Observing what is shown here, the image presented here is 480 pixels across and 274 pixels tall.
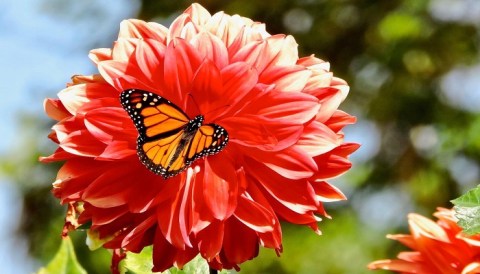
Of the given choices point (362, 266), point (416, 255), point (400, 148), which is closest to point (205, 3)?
point (400, 148)

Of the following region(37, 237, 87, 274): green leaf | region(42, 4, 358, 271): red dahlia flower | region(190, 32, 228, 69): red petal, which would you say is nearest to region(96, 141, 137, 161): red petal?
region(42, 4, 358, 271): red dahlia flower

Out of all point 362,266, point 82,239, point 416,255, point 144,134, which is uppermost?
point 144,134

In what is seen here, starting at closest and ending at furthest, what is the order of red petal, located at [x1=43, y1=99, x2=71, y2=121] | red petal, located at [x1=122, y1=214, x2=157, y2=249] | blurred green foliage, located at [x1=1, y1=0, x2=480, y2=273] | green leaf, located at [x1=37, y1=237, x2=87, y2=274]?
red petal, located at [x1=122, y1=214, x2=157, y2=249] < red petal, located at [x1=43, y1=99, x2=71, y2=121] < green leaf, located at [x1=37, y1=237, x2=87, y2=274] < blurred green foliage, located at [x1=1, y1=0, x2=480, y2=273]

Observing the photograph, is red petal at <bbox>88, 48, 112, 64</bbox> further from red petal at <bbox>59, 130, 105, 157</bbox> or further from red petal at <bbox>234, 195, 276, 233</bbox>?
red petal at <bbox>234, 195, 276, 233</bbox>

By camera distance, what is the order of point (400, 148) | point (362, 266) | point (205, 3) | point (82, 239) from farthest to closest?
point (205, 3), point (400, 148), point (82, 239), point (362, 266)

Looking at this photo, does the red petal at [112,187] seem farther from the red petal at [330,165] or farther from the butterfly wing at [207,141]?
the red petal at [330,165]

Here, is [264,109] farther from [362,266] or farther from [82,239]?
[82,239]
